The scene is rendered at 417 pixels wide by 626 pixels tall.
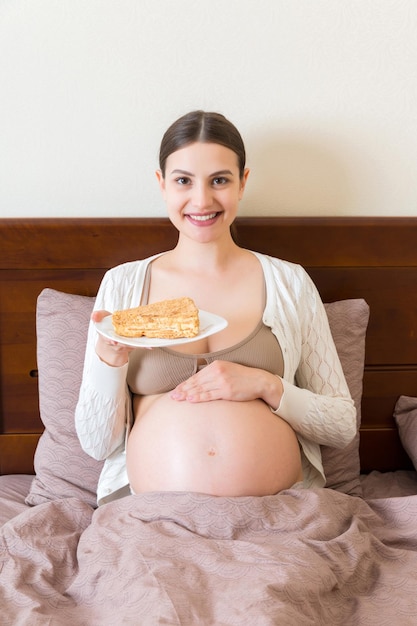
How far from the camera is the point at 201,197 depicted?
1728mm

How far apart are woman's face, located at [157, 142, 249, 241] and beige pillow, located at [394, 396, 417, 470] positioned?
2.51 ft

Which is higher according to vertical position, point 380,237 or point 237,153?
point 237,153

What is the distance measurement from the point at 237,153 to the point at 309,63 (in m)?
0.43

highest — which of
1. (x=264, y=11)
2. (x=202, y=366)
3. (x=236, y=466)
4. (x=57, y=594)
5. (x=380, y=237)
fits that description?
(x=264, y=11)

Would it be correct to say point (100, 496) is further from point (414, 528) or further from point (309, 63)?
point (309, 63)

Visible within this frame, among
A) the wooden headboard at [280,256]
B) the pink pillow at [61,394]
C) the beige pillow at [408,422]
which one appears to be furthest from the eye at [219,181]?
the beige pillow at [408,422]

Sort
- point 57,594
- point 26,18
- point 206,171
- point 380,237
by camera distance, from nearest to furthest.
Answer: point 57,594 < point 206,171 < point 26,18 < point 380,237

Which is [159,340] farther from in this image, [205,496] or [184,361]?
[205,496]

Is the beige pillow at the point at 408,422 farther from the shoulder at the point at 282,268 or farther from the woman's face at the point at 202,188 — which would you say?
the woman's face at the point at 202,188

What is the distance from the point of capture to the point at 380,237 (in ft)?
6.97

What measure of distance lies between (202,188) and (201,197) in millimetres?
23

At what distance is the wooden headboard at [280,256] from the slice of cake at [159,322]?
0.49m

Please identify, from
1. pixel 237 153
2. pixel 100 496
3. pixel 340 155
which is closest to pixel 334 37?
pixel 340 155

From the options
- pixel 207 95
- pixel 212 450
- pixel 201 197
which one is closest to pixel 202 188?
pixel 201 197
